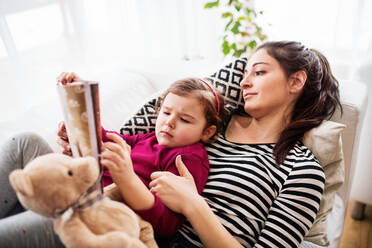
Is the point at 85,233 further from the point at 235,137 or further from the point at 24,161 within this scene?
the point at 235,137

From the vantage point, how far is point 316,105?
1077 millimetres

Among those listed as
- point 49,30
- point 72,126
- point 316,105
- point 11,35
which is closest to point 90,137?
point 72,126

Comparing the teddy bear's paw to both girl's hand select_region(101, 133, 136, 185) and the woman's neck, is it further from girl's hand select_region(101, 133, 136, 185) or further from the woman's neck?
the woman's neck

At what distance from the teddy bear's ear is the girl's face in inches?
21.0

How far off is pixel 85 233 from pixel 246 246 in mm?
571

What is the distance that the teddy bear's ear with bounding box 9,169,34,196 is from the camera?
49 cm

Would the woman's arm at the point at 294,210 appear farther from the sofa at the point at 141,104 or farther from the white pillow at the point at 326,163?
the sofa at the point at 141,104

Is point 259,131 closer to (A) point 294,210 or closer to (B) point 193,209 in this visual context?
(A) point 294,210

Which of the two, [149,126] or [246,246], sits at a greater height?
[149,126]

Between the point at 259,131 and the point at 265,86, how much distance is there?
186 mm

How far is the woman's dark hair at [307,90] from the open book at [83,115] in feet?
2.19

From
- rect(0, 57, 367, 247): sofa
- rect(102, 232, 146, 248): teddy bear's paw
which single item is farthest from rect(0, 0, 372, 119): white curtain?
rect(102, 232, 146, 248): teddy bear's paw

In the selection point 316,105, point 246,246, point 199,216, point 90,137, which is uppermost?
point 90,137

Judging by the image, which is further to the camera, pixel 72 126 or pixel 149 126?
pixel 149 126
